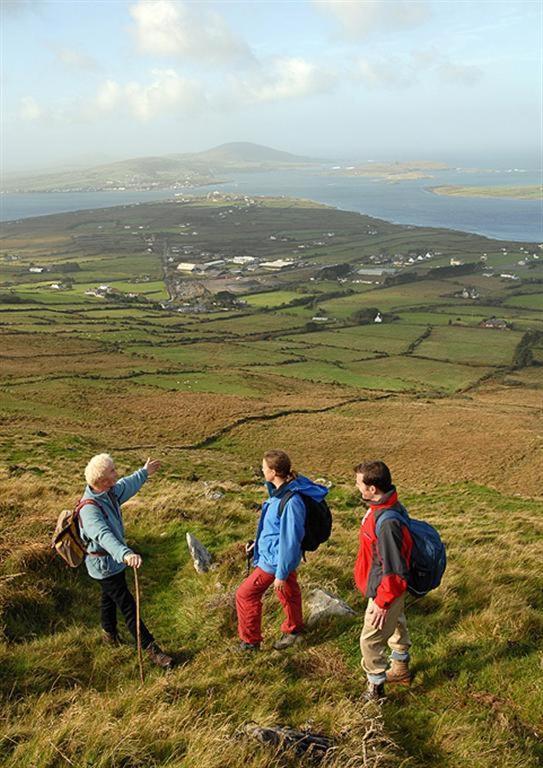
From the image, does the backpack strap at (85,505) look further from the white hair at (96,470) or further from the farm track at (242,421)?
the farm track at (242,421)

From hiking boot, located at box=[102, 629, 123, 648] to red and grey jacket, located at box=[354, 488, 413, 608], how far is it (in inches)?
140

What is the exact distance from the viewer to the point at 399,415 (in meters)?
44.6

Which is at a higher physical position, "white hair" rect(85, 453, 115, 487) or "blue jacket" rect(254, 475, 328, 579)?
"white hair" rect(85, 453, 115, 487)

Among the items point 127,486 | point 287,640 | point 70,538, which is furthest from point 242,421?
point 70,538

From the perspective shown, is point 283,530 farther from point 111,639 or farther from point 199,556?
point 199,556

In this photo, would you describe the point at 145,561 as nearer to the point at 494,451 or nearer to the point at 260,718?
the point at 260,718

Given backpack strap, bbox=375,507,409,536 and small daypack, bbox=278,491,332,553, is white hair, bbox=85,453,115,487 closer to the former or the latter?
small daypack, bbox=278,491,332,553

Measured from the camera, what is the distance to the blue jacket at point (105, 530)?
627 centimetres

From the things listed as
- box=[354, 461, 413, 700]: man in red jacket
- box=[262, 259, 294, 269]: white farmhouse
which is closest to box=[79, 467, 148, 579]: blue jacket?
box=[354, 461, 413, 700]: man in red jacket

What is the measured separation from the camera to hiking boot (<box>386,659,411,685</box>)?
6.19 metres

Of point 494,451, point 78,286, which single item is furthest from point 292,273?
point 494,451

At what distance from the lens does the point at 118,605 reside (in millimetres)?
6852

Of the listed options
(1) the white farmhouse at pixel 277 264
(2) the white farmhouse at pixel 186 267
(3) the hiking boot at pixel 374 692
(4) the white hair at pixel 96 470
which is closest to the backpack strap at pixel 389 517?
→ (3) the hiking boot at pixel 374 692

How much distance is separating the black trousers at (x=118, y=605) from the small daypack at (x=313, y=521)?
240cm
